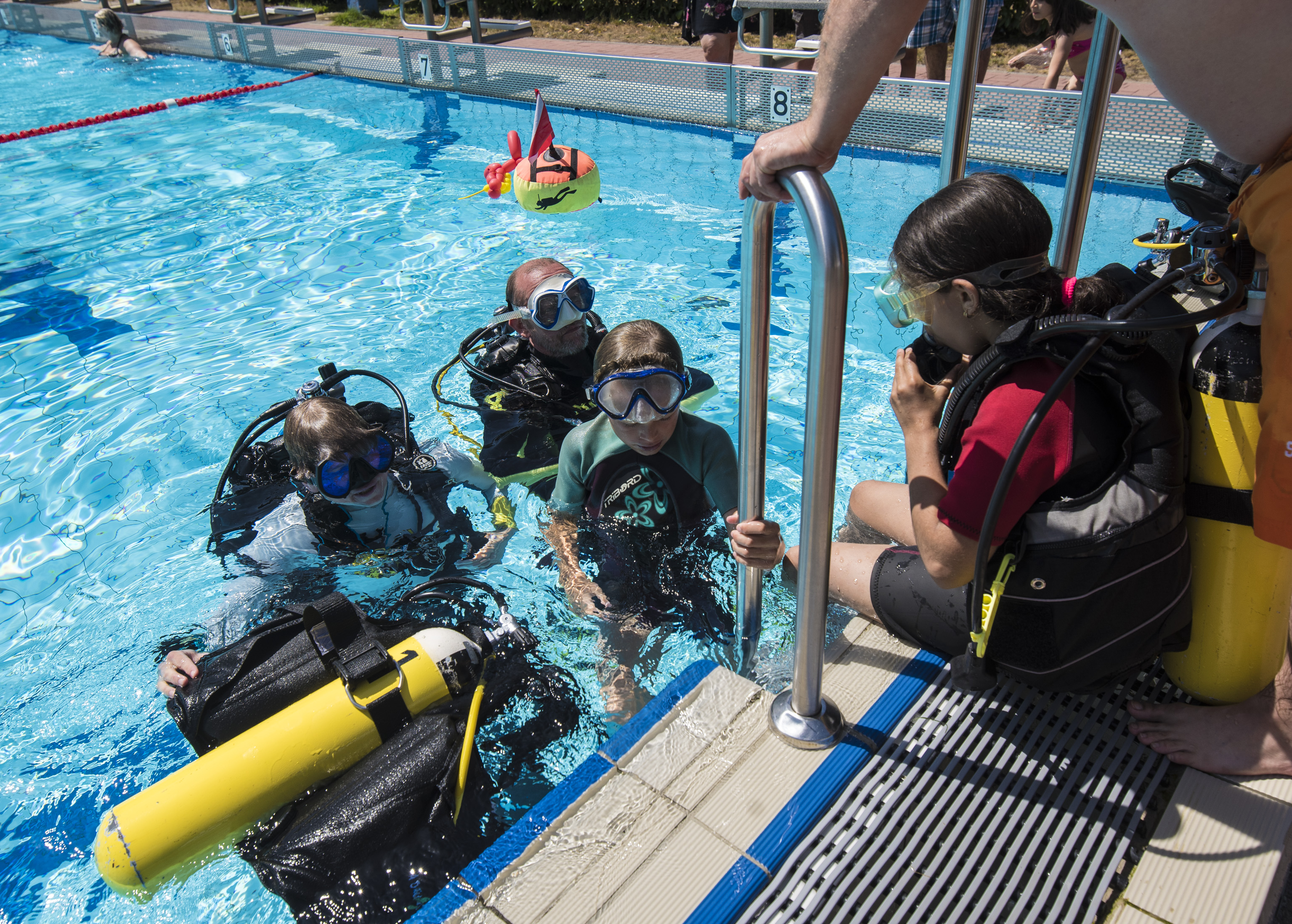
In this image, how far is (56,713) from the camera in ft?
11.3

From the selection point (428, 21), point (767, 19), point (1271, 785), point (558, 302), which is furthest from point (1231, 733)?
point (428, 21)

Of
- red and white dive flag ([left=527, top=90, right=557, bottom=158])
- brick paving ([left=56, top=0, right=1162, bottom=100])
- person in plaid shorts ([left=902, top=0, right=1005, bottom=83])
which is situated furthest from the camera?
brick paving ([left=56, top=0, right=1162, bottom=100])

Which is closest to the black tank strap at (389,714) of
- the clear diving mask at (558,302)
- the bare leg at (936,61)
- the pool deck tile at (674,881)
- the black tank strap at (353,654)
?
the black tank strap at (353,654)

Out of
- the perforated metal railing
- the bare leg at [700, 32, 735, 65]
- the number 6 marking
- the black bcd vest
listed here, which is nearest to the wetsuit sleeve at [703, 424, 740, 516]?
the black bcd vest

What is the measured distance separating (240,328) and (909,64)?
6.98 m

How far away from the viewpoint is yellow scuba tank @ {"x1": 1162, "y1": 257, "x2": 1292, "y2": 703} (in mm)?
1676

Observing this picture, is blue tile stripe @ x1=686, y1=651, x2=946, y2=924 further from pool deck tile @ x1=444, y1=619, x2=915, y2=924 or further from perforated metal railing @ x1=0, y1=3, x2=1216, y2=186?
perforated metal railing @ x1=0, y1=3, x2=1216, y2=186

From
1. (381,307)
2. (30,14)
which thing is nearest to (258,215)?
(381,307)

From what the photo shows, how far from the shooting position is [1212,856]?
5.48ft

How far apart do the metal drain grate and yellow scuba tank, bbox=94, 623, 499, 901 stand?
3.79ft

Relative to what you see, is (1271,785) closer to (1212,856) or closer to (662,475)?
(1212,856)

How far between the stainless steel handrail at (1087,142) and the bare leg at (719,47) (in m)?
7.93

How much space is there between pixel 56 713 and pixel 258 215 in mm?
6142

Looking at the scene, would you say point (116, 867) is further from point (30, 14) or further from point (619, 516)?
point (30, 14)
